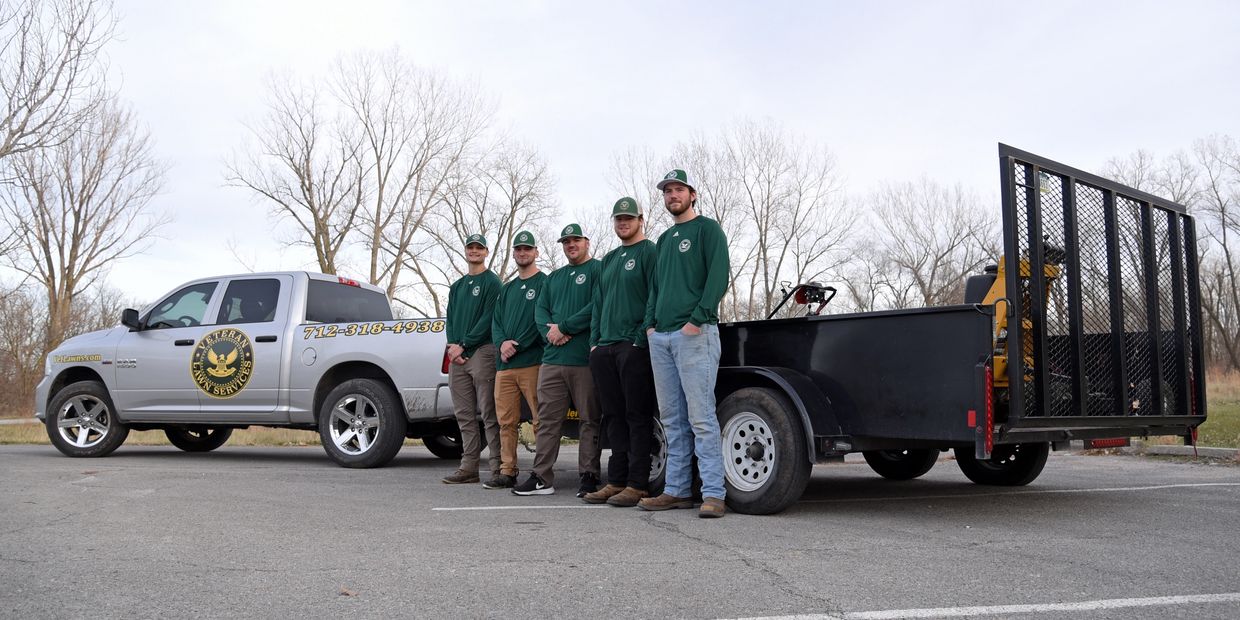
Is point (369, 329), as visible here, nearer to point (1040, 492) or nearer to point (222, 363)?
point (222, 363)

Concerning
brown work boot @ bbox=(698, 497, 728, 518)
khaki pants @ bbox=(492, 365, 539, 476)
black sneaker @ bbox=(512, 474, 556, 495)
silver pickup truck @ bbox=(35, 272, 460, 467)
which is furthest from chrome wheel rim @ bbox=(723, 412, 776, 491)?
silver pickup truck @ bbox=(35, 272, 460, 467)

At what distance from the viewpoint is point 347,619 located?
3.41 metres

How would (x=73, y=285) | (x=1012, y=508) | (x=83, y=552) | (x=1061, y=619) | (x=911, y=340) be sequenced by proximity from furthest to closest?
(x=73, y=285) → (x=1012, y=508) → (x=911, y=340) → (x=83, y=552) → (x=1061, y=619)

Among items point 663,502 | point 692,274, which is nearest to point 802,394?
point 692,274

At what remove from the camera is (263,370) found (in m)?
9.31

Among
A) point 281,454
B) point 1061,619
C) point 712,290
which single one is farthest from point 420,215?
point 1061,619

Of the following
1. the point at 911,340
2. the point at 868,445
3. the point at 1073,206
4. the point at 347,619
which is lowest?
the point at 347,619

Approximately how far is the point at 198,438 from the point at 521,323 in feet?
21.5

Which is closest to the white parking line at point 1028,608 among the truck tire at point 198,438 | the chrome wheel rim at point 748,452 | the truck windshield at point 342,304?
the chrome wheel rim at point 748,452

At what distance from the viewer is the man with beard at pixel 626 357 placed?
638 cm

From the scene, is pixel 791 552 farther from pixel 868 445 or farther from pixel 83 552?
pixel 83 552

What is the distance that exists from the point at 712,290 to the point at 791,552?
1749 mm

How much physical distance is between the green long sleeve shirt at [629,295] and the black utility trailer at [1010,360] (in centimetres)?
65

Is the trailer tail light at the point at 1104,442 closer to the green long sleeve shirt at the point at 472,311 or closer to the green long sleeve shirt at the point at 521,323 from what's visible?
the green long sleeve shirt at the point at 521,323
